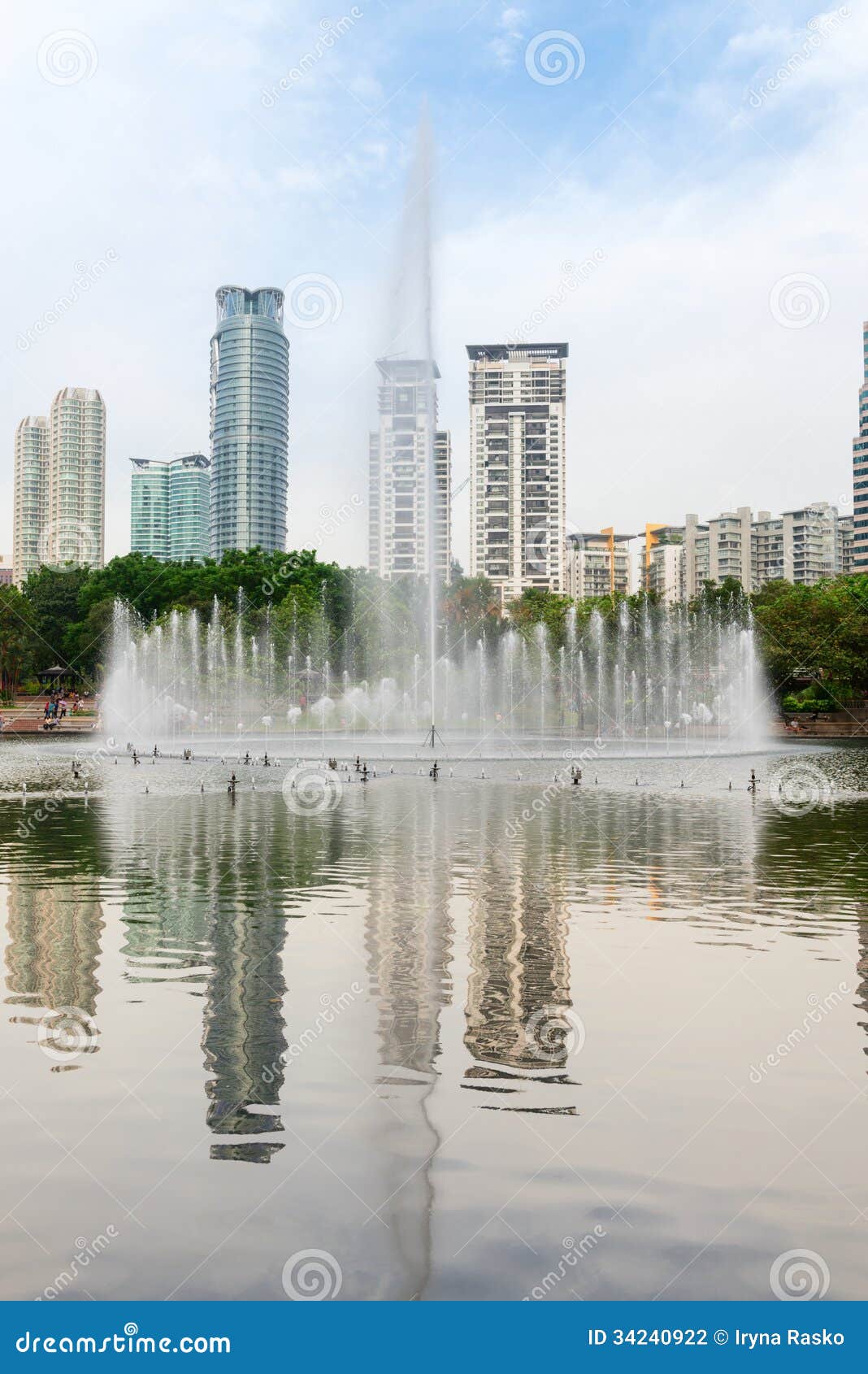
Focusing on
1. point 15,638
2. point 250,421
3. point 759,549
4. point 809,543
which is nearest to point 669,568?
point 759,549

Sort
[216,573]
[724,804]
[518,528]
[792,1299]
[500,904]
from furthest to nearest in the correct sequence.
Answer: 1. [518,528]
2. [216,573]
3. [724,804]
4. [500,904]
5. [792,1299]

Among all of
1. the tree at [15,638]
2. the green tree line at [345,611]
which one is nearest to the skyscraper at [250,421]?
the green tree line at [345,611]

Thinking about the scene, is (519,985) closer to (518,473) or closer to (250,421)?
(250,421)

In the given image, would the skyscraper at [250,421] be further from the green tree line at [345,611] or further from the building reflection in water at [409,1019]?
the building reflection in water at [409,1019]

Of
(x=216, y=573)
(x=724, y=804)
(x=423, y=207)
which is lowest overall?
(x=724, y=804)

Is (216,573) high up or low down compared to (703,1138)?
up

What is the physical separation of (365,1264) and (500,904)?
841 centimetres

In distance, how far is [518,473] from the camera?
557ft

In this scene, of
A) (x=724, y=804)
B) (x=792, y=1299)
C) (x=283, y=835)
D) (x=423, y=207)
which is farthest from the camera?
(x=423, y=207)

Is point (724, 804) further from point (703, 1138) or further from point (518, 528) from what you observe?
point (518, 528)

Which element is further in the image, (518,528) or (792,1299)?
(518,528)

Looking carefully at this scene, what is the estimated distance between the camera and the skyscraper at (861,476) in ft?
478

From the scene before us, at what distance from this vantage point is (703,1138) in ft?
22.2

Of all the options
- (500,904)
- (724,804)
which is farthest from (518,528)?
(500,904)
